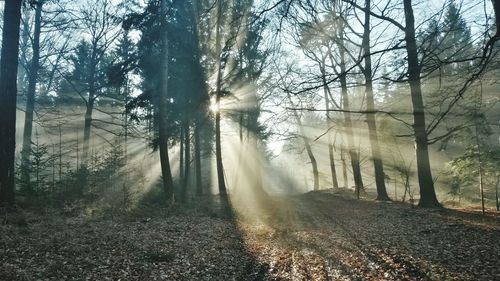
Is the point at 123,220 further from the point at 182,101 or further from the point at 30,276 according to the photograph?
the point at 182,101

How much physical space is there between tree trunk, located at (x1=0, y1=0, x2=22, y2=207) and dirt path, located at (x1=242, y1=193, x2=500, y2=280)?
7469 millimetres

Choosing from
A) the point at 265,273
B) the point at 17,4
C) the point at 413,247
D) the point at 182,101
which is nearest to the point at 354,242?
the point at 413,247

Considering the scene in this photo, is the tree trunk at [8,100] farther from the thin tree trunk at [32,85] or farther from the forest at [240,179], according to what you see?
the thin tree trunk at [32,85]

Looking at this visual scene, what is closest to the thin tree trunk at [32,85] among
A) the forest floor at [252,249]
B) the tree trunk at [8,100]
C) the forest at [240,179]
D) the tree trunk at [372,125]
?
the forest at [240,179]

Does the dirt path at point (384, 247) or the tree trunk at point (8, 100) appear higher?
the tree trunk at point (8, 100)

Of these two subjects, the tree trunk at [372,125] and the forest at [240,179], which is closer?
the forest at [240,179]

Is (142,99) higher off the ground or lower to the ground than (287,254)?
higher

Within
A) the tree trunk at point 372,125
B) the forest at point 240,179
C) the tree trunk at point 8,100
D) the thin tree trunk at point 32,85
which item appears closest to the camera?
the forest at point 240,179

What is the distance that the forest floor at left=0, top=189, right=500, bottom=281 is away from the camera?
6.38 meters

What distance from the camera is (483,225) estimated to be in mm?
9383

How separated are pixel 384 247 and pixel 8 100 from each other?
1151cm

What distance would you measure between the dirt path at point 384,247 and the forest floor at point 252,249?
0.06 ft

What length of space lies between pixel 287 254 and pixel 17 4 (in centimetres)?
1129

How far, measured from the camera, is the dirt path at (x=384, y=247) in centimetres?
639
